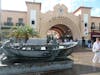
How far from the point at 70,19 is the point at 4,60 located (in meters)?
32.1

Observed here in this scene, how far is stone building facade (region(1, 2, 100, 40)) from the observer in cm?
4072

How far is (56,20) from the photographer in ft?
139

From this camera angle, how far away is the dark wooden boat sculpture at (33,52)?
451 inches

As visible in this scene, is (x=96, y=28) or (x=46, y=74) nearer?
Answer: (x=46, y=74)

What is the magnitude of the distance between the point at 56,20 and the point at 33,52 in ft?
102

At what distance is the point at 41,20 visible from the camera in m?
41.1

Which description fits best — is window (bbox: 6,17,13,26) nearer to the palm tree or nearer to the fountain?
the palm tree

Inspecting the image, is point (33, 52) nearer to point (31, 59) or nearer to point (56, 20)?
point (31, 59)

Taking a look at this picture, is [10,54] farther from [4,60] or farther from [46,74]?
[46,74]

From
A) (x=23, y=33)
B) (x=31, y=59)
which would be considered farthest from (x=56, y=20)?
(x=31, y=59)

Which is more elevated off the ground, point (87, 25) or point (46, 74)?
point (87, 25)

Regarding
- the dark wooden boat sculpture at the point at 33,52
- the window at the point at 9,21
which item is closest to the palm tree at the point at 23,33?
the window at the point at 9,21

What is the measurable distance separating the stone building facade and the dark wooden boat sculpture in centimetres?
2823

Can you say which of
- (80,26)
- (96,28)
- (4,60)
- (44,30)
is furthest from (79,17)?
(4,60)
